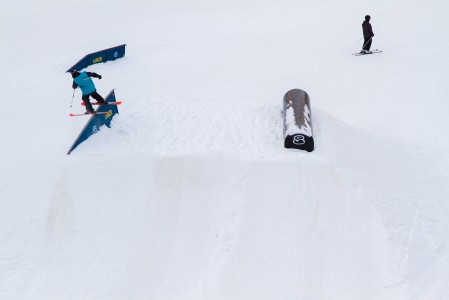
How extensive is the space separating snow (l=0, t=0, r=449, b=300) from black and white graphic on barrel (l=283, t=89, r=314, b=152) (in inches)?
11.0

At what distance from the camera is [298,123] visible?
9.30 metres

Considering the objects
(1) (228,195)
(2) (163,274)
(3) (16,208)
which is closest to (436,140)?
(1) (228,195)

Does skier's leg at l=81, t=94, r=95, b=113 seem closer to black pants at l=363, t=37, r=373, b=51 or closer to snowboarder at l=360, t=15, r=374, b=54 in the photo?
snowboarder at l=360, t=15, r=374, b=54

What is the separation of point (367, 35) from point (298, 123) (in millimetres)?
7924

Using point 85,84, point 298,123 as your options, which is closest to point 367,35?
point 298,123

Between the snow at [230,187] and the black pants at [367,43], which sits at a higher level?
the black pants at [367,43]

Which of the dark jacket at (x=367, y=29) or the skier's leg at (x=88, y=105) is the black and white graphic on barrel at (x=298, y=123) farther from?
the dark jacket at (x=367, y=29)

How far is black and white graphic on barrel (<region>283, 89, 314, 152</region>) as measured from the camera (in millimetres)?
8992

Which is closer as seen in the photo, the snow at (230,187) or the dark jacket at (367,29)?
the snow at (230,187)

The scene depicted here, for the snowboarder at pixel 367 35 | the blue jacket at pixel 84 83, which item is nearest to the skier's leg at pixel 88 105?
the blue jacket at pixel 84 83

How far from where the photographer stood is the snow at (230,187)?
7480 mm

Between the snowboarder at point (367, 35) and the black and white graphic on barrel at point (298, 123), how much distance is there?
6.32m

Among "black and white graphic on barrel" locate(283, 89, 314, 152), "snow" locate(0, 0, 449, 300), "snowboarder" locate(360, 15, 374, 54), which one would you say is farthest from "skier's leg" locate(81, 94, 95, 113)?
"snowboarder" locate(360, 15, 374, 54)

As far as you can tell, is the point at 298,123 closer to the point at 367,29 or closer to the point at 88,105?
the point at 88,105
